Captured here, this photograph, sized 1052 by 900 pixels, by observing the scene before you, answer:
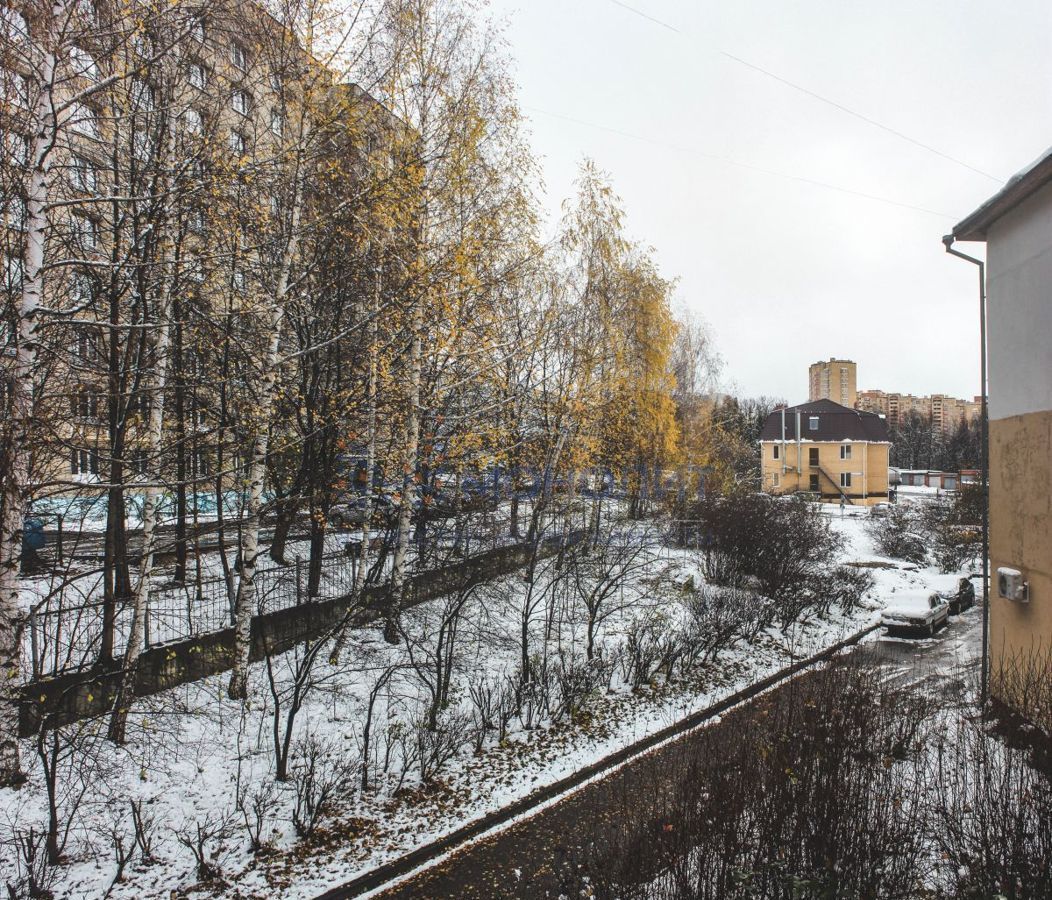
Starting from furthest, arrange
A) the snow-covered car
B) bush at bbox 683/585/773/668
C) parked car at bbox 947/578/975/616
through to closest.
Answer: parked car at bbox 947/578/975/616 < the snow-covered car < bush at bbox 683/585/773/668

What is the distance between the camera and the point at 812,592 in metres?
16.8

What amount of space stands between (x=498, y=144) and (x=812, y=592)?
46.2 ft

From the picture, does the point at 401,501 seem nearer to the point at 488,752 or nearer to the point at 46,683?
the point at 488,752

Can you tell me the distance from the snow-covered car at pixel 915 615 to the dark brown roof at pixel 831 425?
33.1 m

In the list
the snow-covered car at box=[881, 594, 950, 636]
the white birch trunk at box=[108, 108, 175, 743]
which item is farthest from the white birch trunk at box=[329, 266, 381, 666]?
the snow-covered car at box=[881, 594, 950, 636]

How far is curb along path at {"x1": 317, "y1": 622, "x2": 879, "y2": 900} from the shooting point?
568cm

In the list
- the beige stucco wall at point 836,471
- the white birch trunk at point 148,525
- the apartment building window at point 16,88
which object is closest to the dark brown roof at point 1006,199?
the white birch trunk at point 148,525

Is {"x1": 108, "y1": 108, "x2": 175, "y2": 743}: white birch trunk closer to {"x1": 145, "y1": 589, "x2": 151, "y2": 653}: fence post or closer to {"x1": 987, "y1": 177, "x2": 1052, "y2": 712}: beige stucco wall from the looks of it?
{"x1": 145, "y1": 589, "x2": 151, "y2": 653}: fence post

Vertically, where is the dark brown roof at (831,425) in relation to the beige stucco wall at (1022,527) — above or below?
above

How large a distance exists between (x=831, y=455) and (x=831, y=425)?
7.74 ft

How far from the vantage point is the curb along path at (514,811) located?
223 inches

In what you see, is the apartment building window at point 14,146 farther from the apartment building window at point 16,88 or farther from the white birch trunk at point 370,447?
the white birch trunk at point 370,447

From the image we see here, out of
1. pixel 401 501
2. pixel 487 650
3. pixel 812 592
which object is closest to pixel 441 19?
pixel 401 501

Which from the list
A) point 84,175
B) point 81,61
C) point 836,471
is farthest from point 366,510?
point 836,471
